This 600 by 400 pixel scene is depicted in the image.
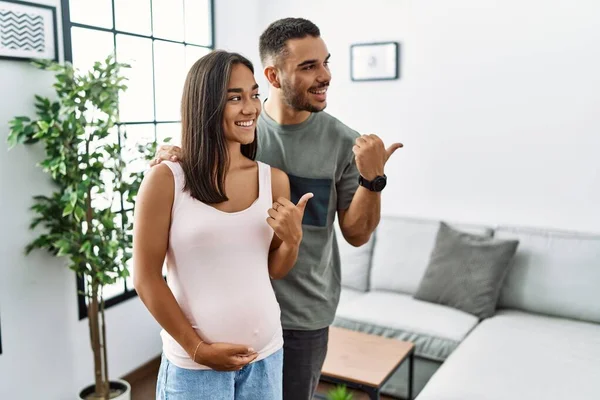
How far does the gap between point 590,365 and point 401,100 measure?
1.83 meters

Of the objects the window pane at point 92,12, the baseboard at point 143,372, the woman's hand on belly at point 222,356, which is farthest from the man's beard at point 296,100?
the baseboard at point 143,372

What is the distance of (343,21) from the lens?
12.1 feet

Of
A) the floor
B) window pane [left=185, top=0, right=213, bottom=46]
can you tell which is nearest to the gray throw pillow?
the floor

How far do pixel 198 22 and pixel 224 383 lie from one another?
2945 millimetres

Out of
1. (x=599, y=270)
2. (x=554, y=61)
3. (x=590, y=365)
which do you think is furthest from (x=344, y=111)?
(x=590, y=365)

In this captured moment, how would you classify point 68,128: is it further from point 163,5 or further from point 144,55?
point 163,5

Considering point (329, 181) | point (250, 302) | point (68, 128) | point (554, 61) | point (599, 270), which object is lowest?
point (599, 270)

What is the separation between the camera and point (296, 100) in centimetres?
149

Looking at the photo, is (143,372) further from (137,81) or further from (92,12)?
Answer: (92,12)

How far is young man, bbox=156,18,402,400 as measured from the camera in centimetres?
150

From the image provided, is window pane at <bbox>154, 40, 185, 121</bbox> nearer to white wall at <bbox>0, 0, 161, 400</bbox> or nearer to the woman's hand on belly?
white wall at <bbox>0, 0, 161, 400</bbox>

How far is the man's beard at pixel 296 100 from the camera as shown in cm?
149

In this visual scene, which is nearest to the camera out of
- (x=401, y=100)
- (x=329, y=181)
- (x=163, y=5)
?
(x=329, y=181)

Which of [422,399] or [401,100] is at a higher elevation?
[401,100]
